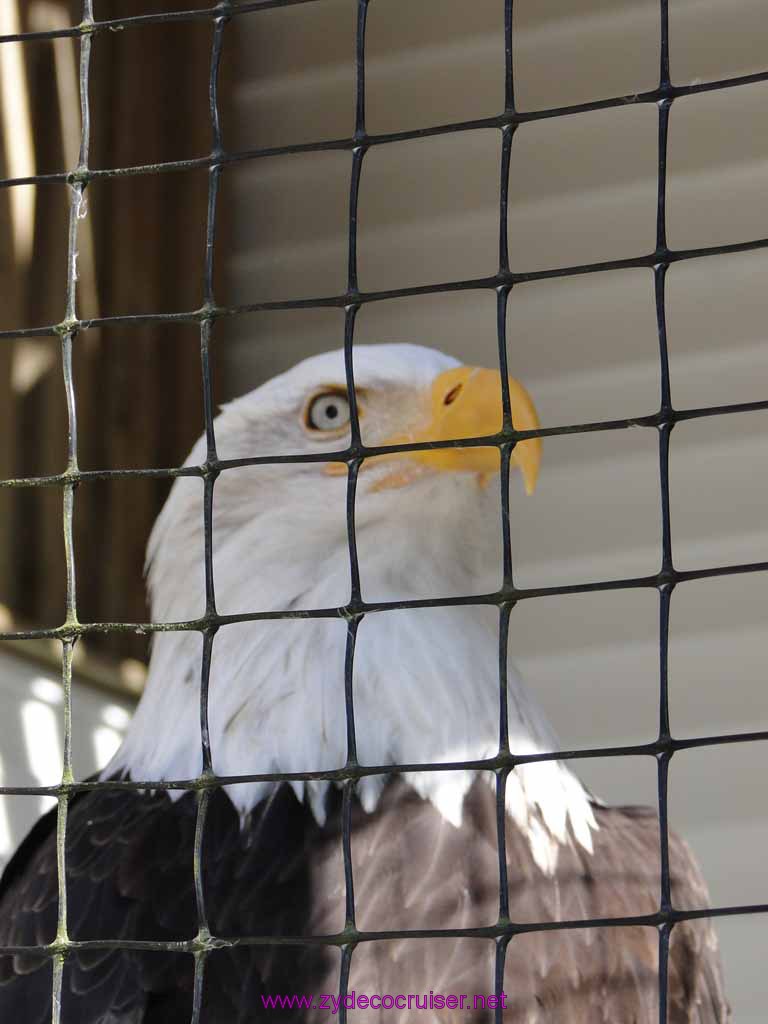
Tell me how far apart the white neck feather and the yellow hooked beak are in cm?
5

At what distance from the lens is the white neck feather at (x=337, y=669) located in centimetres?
213

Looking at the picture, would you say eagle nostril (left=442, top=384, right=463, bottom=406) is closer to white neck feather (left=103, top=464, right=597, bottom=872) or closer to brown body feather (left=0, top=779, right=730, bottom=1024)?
white neck feather (left=103, top=464, right=597, bottom=872)

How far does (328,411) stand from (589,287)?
5.57 feet

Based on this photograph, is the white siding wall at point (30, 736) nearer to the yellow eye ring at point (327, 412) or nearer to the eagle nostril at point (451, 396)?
the yellow eye ring at point (327, 412)

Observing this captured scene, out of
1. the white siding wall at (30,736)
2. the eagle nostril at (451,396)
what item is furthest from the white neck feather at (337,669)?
the white siding wall at (30,736)

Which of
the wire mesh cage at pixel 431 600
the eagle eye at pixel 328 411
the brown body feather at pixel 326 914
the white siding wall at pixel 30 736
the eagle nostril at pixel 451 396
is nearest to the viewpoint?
the wire mesh cage at pixel 431 600

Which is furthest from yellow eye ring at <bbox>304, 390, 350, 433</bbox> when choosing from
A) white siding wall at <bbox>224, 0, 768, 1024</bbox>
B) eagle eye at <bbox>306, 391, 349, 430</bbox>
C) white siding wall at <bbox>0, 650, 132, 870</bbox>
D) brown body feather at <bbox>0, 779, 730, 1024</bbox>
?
white siding wall at <bbox>224, 0, 768, 1024</bbox>

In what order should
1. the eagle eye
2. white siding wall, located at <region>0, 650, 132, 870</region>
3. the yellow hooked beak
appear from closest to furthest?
the yellow hooked beak < the eagle eye < white siding wall, located at <region>0, 650, 132, 870</region>

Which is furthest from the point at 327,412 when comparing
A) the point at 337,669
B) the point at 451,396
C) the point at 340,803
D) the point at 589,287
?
the point at 589,287

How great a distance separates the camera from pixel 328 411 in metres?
2.37

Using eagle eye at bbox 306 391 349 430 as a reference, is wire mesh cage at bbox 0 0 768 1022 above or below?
below

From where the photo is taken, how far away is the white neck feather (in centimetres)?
213

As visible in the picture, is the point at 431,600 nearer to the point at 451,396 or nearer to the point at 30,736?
the point at 451,396

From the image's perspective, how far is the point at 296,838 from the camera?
2035mm
